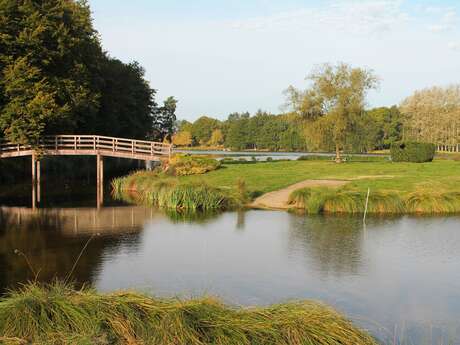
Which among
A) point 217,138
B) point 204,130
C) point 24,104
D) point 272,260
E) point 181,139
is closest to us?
point 272,260

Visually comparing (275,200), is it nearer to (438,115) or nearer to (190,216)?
(190,216)

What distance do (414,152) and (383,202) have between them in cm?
2674

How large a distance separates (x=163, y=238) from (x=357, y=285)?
6.54 metres

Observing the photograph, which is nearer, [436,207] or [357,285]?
[357,285]

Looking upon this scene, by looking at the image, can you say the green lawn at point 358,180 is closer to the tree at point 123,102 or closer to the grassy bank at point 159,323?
the tree at point 123,102

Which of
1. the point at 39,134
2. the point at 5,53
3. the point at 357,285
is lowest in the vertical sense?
the point at 357,285

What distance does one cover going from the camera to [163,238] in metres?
15.4

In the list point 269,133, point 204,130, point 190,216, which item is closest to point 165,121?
point 190,216

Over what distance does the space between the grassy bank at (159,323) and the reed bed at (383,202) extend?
488 inches

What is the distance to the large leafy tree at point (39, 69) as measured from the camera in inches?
1119

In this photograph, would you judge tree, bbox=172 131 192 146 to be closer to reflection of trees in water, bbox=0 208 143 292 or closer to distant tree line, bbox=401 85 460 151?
distant tree line, bbox=401 85 460 151

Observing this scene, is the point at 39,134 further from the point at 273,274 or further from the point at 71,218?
the point at 273,274

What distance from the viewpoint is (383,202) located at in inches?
776

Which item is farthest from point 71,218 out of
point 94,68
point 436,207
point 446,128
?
Answer: point 446,128
